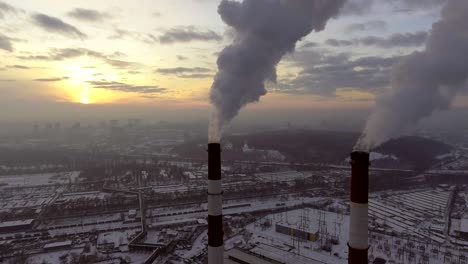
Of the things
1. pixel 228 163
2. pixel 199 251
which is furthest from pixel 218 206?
pixel 228 163

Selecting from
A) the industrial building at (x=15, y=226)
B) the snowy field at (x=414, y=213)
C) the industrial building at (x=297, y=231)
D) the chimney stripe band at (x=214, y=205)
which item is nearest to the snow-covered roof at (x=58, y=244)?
the industrial building at (x=15, y=226)

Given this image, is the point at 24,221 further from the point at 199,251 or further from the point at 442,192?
the point at 442,192

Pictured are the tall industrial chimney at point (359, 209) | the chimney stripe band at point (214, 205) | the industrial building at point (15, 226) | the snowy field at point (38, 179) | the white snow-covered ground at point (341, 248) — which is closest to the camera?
the tall industrial chimney at point (359, 209)

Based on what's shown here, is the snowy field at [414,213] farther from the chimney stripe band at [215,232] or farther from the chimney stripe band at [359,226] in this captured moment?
the chimney stripe band at [359,226]

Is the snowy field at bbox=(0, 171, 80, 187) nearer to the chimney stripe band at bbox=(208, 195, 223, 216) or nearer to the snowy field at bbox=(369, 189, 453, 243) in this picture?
the snowy field at bbox=(369, 189, 453, 243)

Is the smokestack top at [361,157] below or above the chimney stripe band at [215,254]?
above

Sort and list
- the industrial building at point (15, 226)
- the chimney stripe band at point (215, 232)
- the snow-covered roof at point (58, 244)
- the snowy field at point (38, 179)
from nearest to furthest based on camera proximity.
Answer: the chimney stripe band at point (215, 232), the snow-covered roof at point (58, 244), the industrial building at point (15, 226), the snowy field at point (38, 179)
